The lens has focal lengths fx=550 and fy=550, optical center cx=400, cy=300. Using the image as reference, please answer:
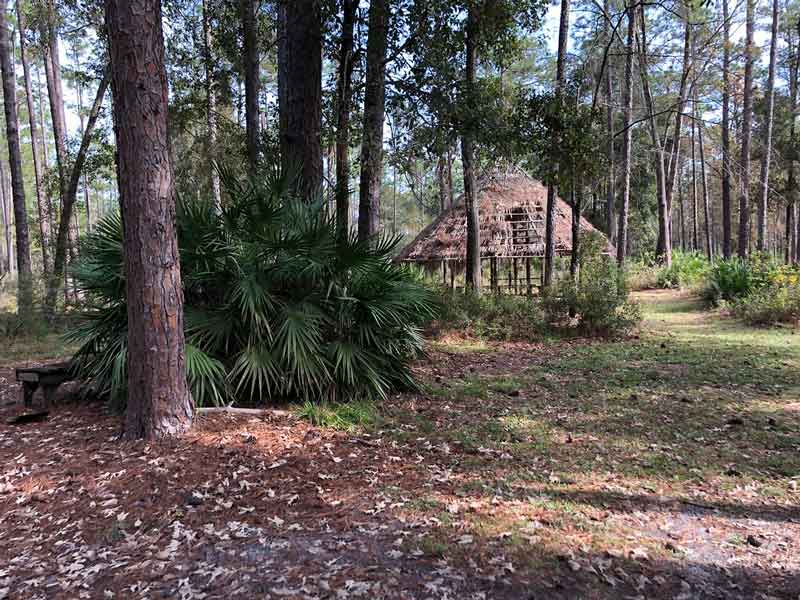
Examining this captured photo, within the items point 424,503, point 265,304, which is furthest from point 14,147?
point 424,503

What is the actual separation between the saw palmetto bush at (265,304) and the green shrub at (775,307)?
366 inches

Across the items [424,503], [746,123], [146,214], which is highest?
[746,123]

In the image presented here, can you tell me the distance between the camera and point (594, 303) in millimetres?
11055

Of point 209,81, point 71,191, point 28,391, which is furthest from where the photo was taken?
point 71,191

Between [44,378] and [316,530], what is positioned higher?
[44,378]

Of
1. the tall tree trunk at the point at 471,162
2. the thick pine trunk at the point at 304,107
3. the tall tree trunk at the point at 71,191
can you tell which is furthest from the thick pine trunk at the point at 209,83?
the tall tree trunk at the point at 471,162

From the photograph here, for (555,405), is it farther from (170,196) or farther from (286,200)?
(170,196)

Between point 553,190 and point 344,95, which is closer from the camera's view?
point 344,95

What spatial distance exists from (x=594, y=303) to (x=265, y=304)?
7600mm

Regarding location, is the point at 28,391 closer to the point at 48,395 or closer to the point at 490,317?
the point at 48,395

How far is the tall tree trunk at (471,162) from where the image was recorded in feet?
28.9

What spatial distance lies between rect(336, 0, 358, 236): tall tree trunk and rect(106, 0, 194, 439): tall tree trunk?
4759 millimetres

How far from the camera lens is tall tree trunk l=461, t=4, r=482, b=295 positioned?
8.82 m

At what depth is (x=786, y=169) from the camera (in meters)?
28.0
